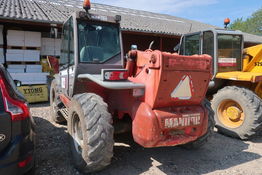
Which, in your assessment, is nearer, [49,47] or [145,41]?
[49,47]

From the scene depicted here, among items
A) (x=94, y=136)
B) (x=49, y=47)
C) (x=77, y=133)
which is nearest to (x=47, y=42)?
(x=49, y=47)

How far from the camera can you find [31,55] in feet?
A: 25.8

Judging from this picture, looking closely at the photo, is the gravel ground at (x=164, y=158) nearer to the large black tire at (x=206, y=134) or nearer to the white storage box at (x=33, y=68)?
the large black tire at (x=206, y=134)

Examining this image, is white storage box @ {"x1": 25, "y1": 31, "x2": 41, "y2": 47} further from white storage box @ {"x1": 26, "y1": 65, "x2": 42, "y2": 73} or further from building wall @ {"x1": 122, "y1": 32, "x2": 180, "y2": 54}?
building wall @ {"x1": 122, "y1": 32, "x2": 180, "y2": 54}

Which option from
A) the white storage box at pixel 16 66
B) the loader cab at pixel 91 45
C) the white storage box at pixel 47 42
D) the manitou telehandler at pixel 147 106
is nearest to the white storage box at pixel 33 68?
the white storage box at pixel 16 66

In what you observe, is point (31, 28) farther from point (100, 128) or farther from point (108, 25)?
point (100, 128)

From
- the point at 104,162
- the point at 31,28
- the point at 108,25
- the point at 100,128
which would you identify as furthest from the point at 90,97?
the point at 31,28

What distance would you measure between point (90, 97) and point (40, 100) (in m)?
5.34

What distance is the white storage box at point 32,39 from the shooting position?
25.6 ft

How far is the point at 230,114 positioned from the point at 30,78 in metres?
6.73

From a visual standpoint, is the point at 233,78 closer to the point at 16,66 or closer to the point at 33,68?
the point at 33,68

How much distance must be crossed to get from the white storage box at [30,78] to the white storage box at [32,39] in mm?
1169

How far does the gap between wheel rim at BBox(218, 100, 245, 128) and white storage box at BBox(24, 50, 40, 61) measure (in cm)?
671

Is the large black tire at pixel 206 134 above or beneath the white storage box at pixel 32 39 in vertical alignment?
beneath
